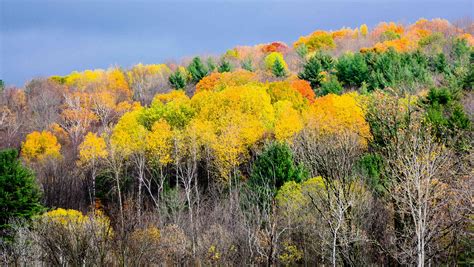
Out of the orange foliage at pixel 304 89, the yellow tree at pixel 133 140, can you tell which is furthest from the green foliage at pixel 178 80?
the orange foliage at pixel 304 89

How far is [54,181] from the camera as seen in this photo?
55.2 m

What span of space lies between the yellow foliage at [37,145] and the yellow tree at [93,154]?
9.69 metres

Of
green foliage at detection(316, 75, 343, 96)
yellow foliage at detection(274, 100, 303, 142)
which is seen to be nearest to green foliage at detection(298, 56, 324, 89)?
green foliage at detection(316, 75, 343, 96)

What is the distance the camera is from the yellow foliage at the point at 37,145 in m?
65.8

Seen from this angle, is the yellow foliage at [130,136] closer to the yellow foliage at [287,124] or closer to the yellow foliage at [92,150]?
the yellow foliage at [92,150]

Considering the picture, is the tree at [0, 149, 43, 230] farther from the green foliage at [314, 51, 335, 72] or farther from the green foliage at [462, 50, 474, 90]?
the green foliage at [314, 51, 335, 72]

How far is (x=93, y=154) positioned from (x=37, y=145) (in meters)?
16.6

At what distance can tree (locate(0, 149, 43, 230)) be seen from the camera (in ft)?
127

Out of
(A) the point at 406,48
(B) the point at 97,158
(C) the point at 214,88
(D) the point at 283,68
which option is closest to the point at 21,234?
(B) the point at 97,158

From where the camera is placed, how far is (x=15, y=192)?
39.2 metres

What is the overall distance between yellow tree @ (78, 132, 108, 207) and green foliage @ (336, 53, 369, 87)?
2935 cm

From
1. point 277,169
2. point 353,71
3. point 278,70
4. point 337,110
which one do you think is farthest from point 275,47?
point 277,169

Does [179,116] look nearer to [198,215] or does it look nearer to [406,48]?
[198,215]

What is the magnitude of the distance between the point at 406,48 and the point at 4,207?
191ft
